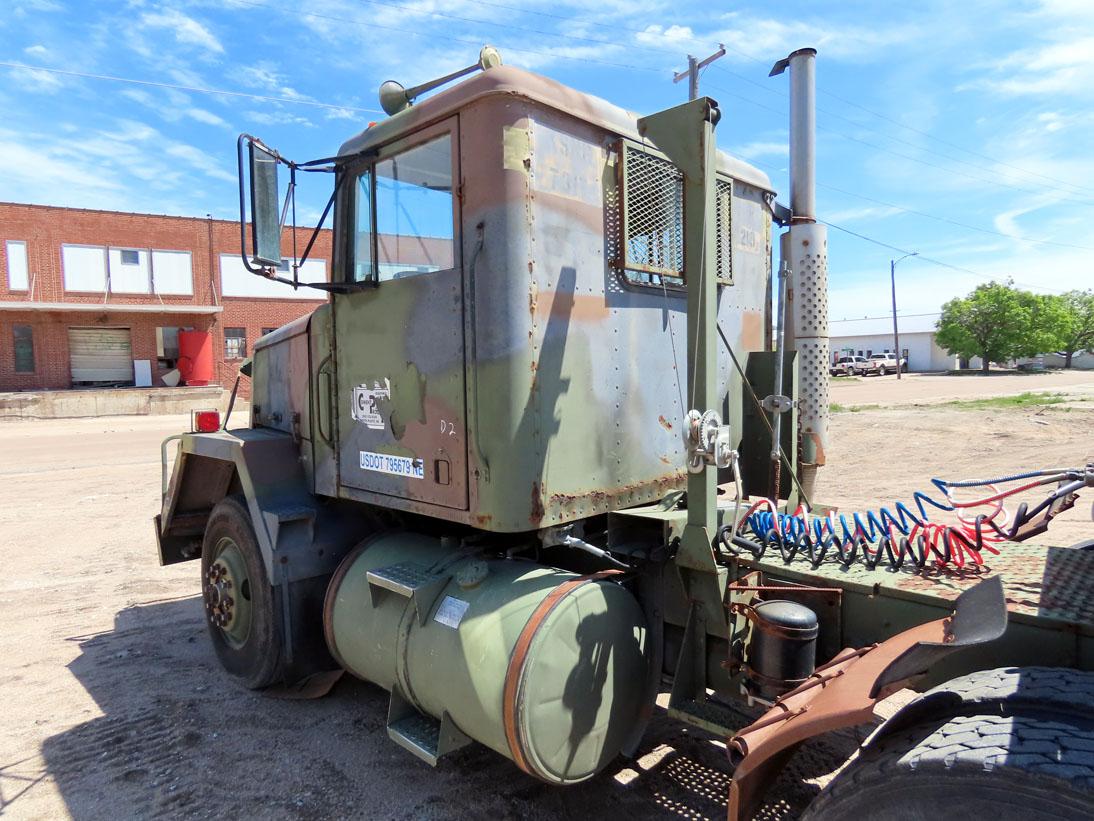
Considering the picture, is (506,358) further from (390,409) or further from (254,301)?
(254,301)

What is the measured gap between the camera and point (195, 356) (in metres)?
31.8

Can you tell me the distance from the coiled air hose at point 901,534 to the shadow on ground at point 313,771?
3.85 feet

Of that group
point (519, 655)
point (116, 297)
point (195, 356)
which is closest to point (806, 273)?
point (519, 655)

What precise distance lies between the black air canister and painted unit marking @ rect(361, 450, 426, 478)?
164 cm

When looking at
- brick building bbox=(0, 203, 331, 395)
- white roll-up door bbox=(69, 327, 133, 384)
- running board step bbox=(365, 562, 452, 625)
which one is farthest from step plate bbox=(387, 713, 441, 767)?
white roll-up door bbox=(69, 327, 133, 384)

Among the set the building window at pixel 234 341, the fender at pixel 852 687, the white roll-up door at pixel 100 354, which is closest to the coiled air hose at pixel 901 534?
the fender at pixel 852 687

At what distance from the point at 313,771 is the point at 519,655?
5.27ft

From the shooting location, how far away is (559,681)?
9.07 ft

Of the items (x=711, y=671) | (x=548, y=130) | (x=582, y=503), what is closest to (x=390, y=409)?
(x=582, y=503)

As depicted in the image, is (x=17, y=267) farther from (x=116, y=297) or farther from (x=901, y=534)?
(x=901, y=534)

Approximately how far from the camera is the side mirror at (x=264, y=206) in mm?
3385

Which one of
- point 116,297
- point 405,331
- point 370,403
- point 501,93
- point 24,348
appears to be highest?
point 116,297

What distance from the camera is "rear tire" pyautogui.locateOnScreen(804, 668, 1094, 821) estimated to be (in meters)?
1.63

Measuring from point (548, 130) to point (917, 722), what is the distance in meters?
2.55
